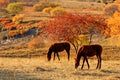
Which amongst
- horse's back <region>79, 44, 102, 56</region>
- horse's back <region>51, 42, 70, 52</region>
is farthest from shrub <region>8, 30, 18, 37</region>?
horse's back <region>79, 44, 102, 56</region>

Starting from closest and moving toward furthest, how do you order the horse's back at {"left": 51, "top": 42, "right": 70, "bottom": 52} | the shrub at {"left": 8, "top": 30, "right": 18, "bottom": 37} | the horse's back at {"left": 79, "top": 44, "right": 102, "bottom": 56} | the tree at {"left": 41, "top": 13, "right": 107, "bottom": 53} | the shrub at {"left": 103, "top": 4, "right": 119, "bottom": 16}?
the horse's back at {"left": 79, "top": 44, "right": 102, "bottom": 56}, the horse's back at {"left": 51, "top": 42, "right": 70, "bottom": 52}, the tree at {"left": 41, "top": 13, "right": 107, "bottom": 53}, the shrub at {"left": 8, "top": 30, "right": 18, "bottom": 37}, the shrub at {"left": 103, "top": 4, "right": 119, "bottom": 16}

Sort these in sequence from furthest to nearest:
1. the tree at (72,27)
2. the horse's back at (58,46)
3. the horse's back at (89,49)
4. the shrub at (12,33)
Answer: the shrub at (12,33) → the tree at (72,27) → the horse's back at (58,46) → the horse's back at (89,49)

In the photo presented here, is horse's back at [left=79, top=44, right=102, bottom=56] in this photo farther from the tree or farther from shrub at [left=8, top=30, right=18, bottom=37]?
shrub at [left=8, top=30, right=18, bottom=37]

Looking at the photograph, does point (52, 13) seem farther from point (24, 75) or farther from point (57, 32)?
point (24, 75)

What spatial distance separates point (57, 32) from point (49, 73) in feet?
136

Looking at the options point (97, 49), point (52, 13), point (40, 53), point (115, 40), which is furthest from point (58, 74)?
point (52, 13)

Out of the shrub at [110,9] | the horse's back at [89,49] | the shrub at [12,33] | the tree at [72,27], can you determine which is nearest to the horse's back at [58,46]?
the horse's back at [89,49]

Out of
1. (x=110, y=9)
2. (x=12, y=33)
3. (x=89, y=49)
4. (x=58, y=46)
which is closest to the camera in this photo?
(x=89, y=49)

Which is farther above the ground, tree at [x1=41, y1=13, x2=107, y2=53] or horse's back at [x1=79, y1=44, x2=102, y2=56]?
horse's back at [x1=79, y1=44, x2=102, y2=56]

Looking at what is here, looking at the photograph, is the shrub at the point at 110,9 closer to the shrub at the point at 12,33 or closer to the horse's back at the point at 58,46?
the shrub at the point at 12,33

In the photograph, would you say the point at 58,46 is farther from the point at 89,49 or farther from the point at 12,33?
the point at 12,33

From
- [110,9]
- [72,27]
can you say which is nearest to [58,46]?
[72,27]

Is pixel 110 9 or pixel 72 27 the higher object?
pixel 72 27

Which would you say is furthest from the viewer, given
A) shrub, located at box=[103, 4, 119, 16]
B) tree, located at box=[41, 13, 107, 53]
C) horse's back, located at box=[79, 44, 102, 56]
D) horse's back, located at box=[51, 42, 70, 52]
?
shrub, located at box=[103, 4, 119, 16]
